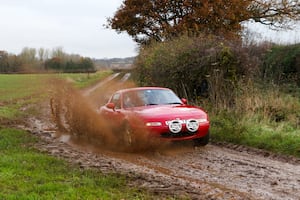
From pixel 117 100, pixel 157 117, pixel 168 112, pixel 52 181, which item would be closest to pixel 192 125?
pixel 168 112

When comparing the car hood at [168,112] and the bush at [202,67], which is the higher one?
the bush at [202,67]

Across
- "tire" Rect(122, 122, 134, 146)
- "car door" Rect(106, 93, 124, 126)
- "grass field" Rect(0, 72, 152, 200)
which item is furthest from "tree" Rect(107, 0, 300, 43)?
"grass field" Rect(0, 72, 152, 200)

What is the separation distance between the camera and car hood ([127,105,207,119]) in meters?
10.4

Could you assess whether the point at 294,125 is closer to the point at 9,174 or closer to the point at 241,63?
the point at 241,63

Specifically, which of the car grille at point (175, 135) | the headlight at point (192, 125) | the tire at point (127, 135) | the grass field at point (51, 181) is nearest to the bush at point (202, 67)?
the headlight at point (192, 125)

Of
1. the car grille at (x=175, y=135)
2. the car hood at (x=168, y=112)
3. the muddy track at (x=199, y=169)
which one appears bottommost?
the muddy track at (x=199, y=169)

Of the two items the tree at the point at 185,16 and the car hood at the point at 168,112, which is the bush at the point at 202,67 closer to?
the car hood at the point at 168,112

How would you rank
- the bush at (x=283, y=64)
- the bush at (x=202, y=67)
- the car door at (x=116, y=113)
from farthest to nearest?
1. the bush at (x=283, y=64)
2. the bush at (x=202, y=67)
3. the car door at (x=116, y=113)

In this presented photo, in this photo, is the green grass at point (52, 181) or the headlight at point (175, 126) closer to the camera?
the green grass at point (52, 181)

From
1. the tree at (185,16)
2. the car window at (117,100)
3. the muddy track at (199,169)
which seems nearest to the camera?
the muddy track at (199,169)

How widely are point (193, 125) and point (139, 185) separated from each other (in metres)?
3.81

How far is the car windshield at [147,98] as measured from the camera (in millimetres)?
11664

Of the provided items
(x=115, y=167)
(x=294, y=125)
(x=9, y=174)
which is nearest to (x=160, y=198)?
(x=115, y=167)

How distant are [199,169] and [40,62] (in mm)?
11047
